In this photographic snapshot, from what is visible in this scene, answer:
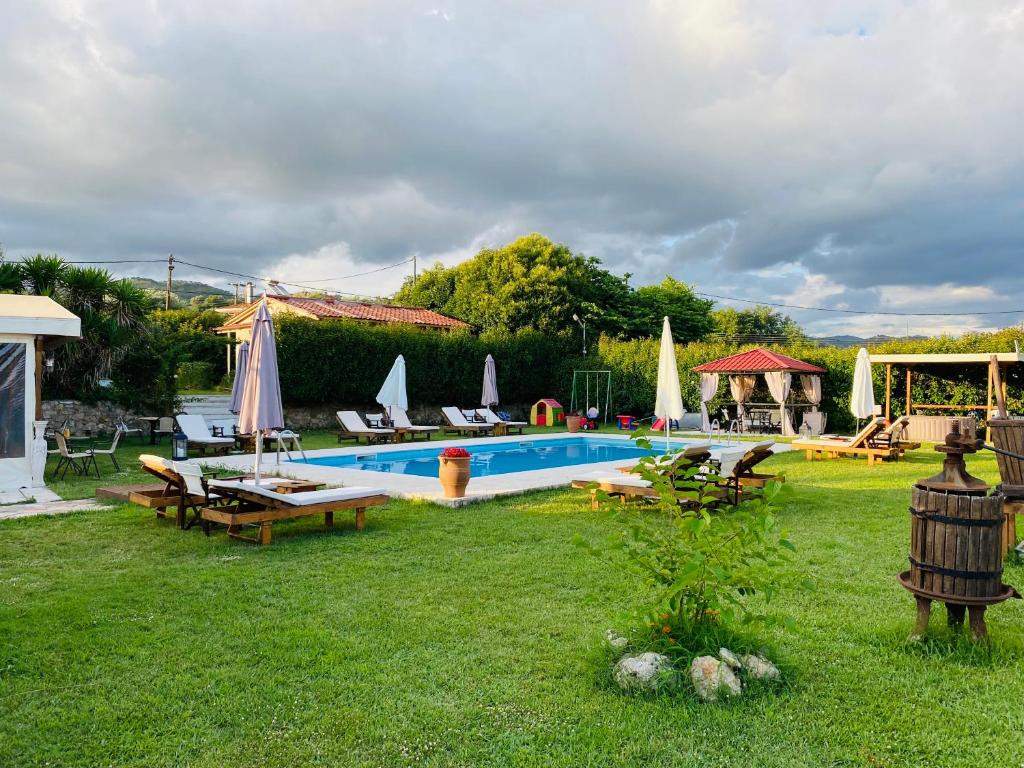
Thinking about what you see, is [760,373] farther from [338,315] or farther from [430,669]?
[430,669]

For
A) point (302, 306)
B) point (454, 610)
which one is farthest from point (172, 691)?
point (302, 306)

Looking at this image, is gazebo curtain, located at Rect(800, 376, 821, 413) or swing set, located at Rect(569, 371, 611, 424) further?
swing set, located at Rect(569, 371, 611, 424)

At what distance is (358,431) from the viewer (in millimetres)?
16078

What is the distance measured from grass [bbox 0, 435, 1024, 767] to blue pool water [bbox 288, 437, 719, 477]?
261 inches

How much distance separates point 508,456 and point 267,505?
877 cm

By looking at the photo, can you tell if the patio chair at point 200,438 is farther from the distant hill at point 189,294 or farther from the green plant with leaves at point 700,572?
the distant hill at point 189,294

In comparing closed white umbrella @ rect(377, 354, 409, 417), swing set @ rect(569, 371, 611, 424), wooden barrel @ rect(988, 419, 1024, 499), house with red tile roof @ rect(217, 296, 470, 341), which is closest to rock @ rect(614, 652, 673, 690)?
wooden barrel @ rect(988, 419, 1024, 499)

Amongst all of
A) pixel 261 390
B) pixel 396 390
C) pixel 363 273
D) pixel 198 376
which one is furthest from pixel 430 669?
pixel 363 273

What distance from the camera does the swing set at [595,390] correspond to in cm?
2322

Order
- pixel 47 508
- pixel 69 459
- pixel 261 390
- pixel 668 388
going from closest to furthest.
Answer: pixel 261 390, pixel 47 508, pixel 668 388, pixel 69 459

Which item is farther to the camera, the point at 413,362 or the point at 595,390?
the point at 595,390

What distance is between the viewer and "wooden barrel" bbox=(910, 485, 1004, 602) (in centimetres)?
325

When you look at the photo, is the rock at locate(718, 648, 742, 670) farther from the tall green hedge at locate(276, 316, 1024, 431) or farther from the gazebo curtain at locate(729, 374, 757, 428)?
the gazebo curtain at locate(729, 374, 757, 428)

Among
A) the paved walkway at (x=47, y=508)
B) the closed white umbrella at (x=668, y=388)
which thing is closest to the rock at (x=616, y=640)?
the closed white umbrella at (x=668, y=388)
